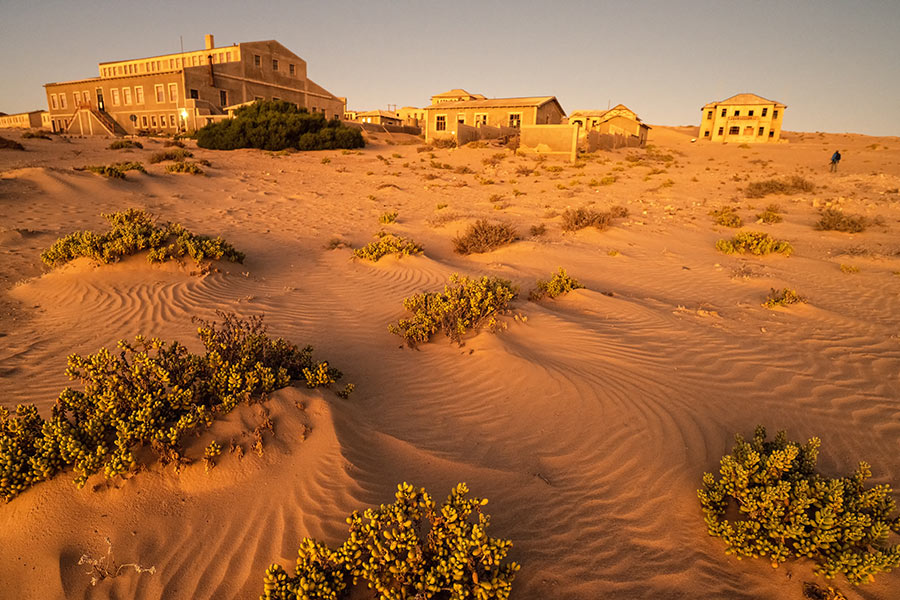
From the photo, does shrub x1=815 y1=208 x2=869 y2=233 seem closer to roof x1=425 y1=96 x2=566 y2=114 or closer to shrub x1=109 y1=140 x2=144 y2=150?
roof x1=425 y1=96 x2=566 y2=114

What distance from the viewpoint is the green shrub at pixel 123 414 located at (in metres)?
2.77

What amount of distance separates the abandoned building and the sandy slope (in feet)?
86.1

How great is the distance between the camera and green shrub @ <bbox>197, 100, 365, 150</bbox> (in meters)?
26.0

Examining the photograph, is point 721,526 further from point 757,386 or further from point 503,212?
point 503,212

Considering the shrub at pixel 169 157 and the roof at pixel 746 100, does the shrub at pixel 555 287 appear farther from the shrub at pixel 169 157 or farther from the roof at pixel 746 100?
the roof at pixel 746 100

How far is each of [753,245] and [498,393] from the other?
9271mm

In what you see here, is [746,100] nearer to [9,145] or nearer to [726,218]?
[726,218]

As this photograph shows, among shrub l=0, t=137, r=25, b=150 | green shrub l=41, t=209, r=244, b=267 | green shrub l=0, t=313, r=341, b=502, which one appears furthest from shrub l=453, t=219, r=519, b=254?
shrub l=0, t=137, r=25, b=150

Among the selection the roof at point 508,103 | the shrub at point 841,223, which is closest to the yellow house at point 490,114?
the roof at point 508,103

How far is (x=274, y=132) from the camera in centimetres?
2661

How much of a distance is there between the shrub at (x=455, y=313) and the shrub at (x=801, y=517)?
3291 millimetres

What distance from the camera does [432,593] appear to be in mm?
2141

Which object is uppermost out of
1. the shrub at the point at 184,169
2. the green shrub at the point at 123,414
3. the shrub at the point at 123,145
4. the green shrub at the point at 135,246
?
the shrub at the point at 123,145

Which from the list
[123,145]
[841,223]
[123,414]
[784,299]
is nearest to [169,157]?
[123,145]
